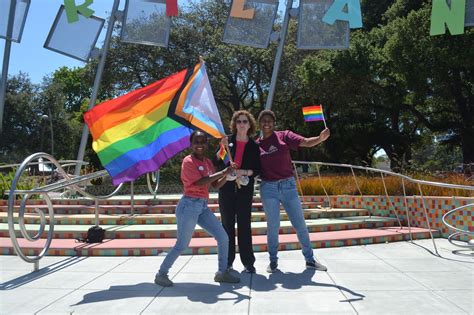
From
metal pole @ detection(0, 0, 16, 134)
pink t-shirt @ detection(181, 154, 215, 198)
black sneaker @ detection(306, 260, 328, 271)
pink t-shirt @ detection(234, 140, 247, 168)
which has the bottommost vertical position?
black sneaker @ detection(306, 260, 328, 271)

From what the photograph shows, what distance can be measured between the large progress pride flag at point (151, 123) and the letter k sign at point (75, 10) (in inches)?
237

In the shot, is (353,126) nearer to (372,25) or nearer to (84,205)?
(372,25)

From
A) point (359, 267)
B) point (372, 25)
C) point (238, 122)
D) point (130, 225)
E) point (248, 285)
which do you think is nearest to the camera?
point (248, 285)

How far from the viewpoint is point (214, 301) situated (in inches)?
170

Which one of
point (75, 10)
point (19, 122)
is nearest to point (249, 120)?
point (75, 10)

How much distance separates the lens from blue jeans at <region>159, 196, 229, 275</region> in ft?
15.5

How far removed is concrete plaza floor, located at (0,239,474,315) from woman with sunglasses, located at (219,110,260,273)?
0.43 meters

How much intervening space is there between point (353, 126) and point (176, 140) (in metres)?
25.2

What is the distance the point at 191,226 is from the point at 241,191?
779 mm

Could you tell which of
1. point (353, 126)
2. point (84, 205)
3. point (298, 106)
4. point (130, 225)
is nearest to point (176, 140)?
point (130, 225)

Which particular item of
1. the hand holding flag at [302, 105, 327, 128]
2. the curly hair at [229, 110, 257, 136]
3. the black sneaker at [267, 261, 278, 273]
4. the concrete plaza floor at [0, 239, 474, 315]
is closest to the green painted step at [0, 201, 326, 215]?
the concrete plaza floor at [0, 239, 474, 315]

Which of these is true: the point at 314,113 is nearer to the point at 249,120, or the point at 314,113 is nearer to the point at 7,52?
the point at 249,120

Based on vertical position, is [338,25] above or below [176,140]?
above

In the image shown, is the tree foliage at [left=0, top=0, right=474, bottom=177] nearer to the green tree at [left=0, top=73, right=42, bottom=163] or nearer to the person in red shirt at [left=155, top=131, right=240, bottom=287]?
the person in red shirt at [left=155, top=131, right=240, bottom=287]
